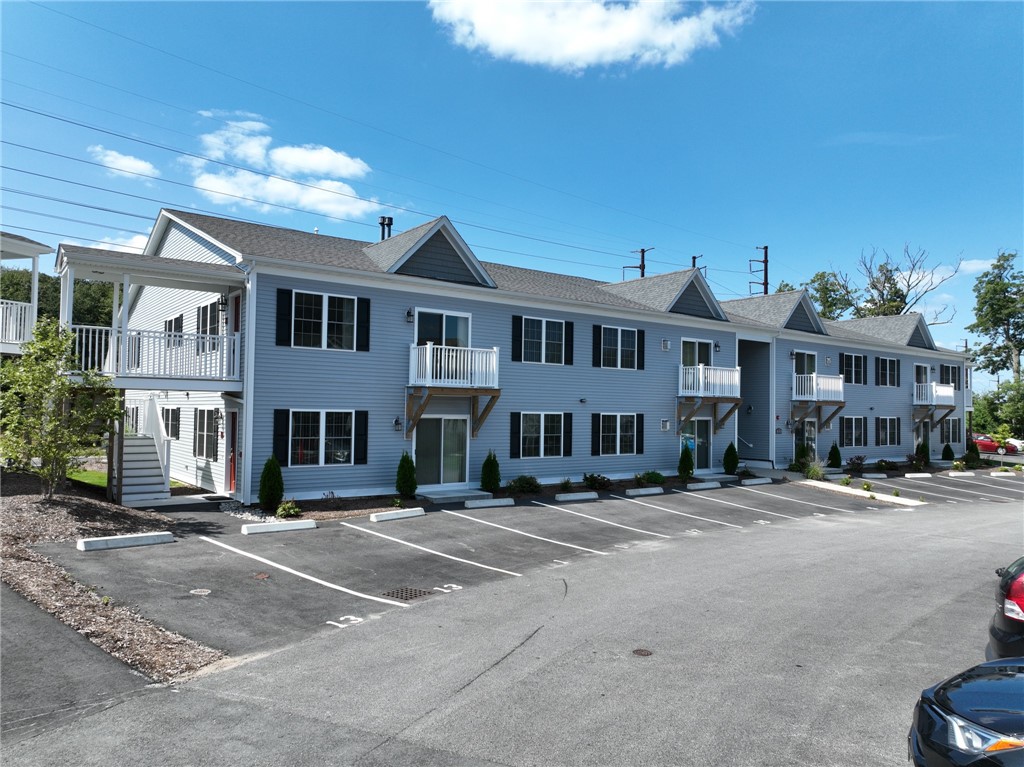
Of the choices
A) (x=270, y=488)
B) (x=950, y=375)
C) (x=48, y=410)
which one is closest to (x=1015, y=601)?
(x=270, y=488)

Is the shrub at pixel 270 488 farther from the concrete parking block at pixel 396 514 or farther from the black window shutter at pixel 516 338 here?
the black window shutter at pixel 516 338

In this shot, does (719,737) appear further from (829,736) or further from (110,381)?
(110,381)

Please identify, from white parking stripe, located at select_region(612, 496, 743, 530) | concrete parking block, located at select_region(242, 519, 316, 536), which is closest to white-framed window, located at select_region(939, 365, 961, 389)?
white parking stripe, located at select_region(612, 496, 743, 530)

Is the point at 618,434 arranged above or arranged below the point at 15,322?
below

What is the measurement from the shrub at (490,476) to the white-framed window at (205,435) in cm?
749

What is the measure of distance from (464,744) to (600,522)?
468 inches

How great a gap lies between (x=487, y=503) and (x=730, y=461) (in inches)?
489

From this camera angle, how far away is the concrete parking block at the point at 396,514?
15.5 m

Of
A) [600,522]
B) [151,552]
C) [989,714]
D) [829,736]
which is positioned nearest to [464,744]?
[829,736]

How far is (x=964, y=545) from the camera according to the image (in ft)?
49.4

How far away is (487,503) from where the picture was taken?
18406 mm

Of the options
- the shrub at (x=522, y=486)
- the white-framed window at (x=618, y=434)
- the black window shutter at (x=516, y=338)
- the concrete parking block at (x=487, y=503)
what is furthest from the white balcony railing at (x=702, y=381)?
the concrete parking block at (x=487, y=503)

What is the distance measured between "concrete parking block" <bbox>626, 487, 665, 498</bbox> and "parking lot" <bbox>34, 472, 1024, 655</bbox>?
79 centimetres

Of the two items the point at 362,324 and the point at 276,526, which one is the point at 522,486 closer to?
the point at 362,324
